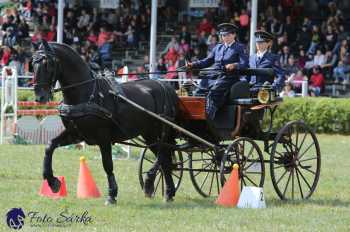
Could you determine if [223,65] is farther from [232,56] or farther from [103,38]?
[103,38]

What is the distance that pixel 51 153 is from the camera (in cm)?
1086

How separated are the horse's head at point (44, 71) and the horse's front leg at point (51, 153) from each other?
0.56 meters

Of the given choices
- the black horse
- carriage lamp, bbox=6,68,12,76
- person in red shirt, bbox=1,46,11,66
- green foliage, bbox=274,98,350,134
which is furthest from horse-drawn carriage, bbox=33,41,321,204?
person in red shirt, bbox=1,46,11,66

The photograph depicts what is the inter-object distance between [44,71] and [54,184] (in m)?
1.38

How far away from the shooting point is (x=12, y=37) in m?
31.3

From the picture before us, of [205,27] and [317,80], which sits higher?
[205,27]

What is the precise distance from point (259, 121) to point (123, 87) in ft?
6.12

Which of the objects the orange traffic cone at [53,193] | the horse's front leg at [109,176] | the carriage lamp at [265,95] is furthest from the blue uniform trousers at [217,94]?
the orange traffic cone at [53,193]

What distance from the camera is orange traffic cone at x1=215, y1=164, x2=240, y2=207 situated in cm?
1081

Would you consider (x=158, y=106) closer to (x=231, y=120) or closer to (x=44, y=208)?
(x=231, y=120)

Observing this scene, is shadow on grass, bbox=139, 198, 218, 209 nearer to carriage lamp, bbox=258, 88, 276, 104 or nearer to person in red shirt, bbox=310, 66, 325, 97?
carriage lamp, bbox=258, 88, 276, 104

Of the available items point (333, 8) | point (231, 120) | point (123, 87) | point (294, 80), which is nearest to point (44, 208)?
point (123, 87)

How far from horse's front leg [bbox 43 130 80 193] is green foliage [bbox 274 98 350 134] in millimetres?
12424

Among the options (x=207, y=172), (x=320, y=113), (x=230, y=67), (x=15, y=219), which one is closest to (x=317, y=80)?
(x=320, y=113)
